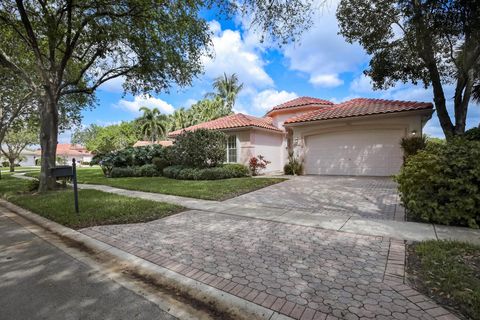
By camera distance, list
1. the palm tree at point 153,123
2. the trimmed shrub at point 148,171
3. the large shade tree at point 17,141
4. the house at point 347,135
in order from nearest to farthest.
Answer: the house at point 347,135 < the trimmed shrub at point 148,171 < the large shade tree at point 17,141 < the palm tree at point 153,123

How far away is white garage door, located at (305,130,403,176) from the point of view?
12.9 meters

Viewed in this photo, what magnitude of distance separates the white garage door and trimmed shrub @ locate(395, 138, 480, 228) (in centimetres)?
799

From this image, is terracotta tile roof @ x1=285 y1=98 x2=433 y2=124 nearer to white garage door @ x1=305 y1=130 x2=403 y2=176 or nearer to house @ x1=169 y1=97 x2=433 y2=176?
house @ x1=169 y1=97 x2=433 y2=176

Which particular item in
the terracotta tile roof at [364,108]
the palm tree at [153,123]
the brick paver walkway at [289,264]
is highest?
the palm tree at [153,123]

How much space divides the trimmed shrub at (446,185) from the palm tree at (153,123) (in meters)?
44.8

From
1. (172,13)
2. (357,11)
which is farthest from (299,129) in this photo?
(172,13)

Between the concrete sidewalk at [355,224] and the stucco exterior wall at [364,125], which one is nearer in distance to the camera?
the concrete sidewalk at [355,224]

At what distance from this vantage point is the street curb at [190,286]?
2.49 meters

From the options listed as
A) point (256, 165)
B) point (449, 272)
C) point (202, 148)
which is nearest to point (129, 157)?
point (202, 148)

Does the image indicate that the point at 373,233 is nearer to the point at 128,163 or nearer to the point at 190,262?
the point at 190,262

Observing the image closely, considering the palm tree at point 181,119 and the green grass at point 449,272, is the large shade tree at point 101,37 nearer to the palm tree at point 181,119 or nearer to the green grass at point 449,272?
the green grass at point 449,272

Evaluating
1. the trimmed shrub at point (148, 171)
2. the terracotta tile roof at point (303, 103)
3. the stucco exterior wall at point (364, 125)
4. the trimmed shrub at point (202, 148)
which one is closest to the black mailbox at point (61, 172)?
the trimmed shrub at point (202, 148)

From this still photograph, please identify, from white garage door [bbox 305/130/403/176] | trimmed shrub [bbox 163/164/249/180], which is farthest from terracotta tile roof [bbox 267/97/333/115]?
trimmed shrub [bbox 163/164/249/180]

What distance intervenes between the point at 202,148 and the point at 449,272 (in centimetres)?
1192
